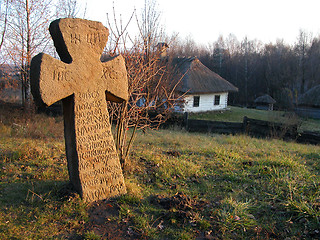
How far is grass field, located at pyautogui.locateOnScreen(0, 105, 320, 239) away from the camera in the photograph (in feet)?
10.4

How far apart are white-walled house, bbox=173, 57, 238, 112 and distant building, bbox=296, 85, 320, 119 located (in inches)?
448

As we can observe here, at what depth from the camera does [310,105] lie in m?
32.3

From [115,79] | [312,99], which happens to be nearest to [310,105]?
[312,99]

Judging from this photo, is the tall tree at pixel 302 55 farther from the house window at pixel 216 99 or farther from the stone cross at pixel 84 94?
the stone cross at pixel 84 94

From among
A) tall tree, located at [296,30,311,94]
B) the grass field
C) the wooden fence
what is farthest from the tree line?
the grass field

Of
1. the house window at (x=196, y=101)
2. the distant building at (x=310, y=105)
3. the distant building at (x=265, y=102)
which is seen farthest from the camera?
the distant building at (x=265, y=102)

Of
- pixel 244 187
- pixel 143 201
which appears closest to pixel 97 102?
pixel 143 201

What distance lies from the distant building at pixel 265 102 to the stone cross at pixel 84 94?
35534mm

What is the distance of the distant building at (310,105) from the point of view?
3130 centimetres

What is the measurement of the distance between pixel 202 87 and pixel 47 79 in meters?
23.2

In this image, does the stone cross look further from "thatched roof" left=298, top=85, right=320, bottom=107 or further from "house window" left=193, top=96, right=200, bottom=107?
"thatched roof" left=298, top=85, right=320, bottom=107

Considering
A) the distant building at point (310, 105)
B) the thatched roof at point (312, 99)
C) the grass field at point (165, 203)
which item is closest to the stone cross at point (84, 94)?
the grass field at point (165, 203)

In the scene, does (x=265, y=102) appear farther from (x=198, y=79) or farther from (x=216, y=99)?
(x=198, y=79)

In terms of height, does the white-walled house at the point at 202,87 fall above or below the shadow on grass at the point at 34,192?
above
